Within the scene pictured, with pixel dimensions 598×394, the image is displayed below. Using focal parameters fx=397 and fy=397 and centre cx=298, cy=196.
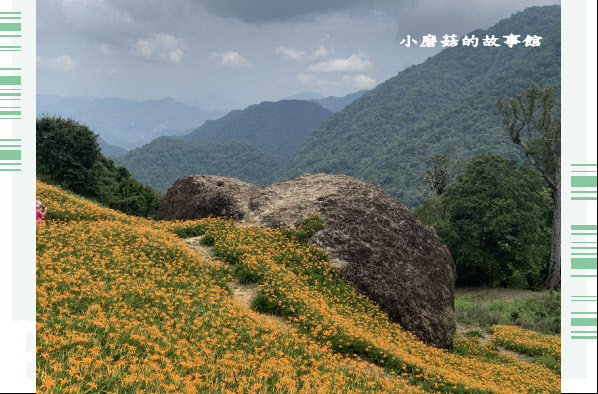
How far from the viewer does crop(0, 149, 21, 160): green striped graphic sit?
9.35 ft

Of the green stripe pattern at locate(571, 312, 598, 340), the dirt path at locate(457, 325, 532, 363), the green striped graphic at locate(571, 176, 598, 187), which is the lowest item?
the dirt path at locate(457, 325, 532, 363)

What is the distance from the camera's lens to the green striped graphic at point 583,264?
3346 millimetres

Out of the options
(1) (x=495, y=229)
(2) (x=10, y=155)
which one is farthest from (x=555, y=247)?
(2) (x=10, y=155)

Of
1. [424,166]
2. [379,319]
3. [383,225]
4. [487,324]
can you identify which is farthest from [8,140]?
[424,166]

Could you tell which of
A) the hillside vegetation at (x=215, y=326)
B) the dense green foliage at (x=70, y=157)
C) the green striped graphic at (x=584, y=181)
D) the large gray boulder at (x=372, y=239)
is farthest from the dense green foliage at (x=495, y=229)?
the green striped graphic at (x=584, y=181)

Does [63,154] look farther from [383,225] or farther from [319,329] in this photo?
[319,329]

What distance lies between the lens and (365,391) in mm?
7719

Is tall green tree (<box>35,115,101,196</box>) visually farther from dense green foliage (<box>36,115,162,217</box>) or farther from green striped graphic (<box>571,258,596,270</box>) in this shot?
green striped graphic (<box>571,258,596,270</box>)

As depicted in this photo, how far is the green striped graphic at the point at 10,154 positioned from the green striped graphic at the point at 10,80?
485 millimetres

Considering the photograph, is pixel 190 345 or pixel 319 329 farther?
pixel 319 329

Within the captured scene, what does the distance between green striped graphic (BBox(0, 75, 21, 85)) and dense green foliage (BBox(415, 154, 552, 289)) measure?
44.3m

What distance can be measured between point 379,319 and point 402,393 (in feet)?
24.5

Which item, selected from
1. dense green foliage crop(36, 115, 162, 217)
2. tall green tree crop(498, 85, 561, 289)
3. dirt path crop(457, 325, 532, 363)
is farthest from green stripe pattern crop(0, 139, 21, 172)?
dense green foliage crop(36, 115, 162, 217)

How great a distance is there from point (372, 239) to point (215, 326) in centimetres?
1135
